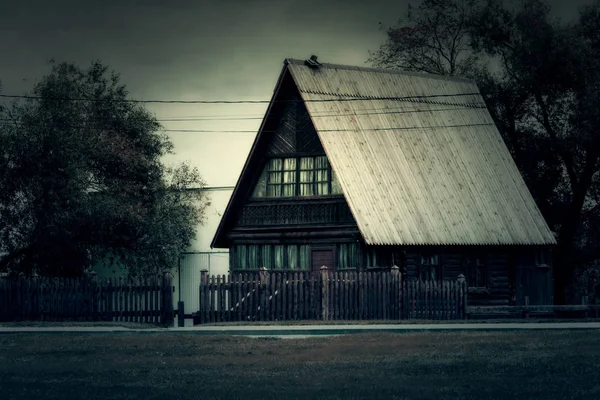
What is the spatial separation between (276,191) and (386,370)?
1007 inches

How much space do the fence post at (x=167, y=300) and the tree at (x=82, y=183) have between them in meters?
9.04

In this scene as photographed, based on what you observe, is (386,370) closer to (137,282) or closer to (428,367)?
(428,367)

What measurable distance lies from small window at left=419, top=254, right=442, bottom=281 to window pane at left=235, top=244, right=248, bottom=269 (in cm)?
706

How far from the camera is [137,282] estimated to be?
36781 mm

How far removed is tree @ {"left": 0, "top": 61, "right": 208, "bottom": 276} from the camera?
44062 mm

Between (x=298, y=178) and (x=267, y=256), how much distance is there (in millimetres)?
3626

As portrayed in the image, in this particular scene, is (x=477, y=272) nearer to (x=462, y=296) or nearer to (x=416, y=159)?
(x=416, y=159)

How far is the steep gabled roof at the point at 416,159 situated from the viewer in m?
41.9

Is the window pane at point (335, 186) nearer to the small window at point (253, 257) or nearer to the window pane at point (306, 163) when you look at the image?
the window pane at point (306, 163)

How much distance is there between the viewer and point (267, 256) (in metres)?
45.3

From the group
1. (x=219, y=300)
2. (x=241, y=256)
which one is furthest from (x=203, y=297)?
(x=241, y=256)

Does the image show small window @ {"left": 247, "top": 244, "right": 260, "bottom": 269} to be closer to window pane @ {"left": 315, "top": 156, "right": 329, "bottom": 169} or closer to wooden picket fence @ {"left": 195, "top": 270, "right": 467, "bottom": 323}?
window pane @ {"left": 315, "top": 156, "right": 329, "bottom": 169}

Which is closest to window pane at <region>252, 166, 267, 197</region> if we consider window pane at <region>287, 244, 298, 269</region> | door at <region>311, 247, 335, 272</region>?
window pane at <region>287, 244, 298, 269</region>

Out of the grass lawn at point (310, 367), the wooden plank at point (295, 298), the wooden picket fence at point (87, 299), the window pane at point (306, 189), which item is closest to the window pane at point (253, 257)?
the window pane at point (306, 189)
